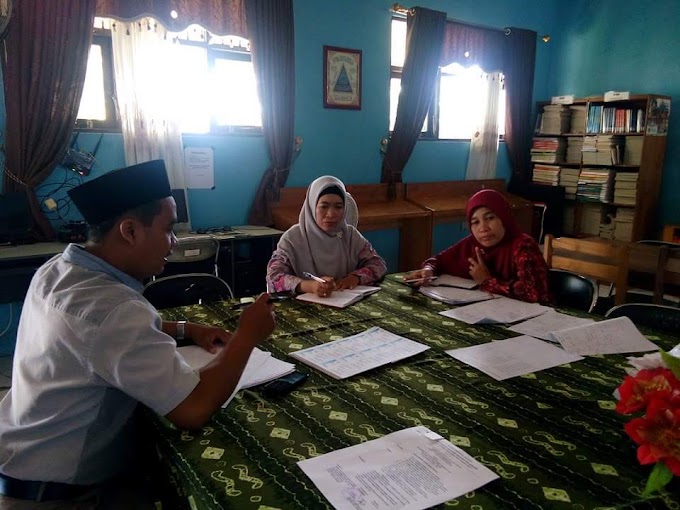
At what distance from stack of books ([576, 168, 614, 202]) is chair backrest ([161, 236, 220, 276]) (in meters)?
3.93

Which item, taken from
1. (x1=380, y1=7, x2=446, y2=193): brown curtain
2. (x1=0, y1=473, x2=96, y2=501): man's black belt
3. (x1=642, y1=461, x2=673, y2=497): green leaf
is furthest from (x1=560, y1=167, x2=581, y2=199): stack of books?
(x1=0, y1=473, x2=96, y2=501): man's black belt

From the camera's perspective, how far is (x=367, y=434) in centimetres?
102

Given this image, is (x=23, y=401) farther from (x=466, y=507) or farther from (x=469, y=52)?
(x=469, y=52)

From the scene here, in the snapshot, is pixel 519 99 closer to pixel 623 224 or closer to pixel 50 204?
pixel 623 224

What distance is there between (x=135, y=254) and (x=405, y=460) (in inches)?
27.0

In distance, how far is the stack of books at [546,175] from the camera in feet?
18.5

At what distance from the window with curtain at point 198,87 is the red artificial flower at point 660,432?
3679 mm

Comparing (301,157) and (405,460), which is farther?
(301,157)

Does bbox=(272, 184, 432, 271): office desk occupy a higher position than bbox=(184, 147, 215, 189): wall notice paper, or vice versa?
bbox=(184, 147, 215, 189): wall notice paper

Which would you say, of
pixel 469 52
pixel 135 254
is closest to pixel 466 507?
pixel 135 254

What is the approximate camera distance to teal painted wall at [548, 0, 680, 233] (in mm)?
4934

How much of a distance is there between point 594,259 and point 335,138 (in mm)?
2719

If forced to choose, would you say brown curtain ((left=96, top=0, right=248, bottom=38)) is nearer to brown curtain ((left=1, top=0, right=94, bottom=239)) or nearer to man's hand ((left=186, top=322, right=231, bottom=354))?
brown curtain ((left=1, top=0, right=94, bottom=239))

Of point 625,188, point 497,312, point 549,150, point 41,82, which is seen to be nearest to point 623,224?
point 625,188
